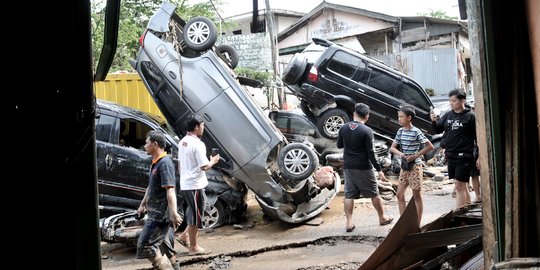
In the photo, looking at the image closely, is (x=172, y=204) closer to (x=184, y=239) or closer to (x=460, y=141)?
(x=184, y=239)

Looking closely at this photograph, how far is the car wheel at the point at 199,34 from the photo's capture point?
773 cm

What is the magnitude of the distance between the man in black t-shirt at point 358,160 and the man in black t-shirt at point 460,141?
36.7 inches

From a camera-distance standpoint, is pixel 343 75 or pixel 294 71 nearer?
pixel 294 71

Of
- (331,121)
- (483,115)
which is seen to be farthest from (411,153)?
(331,121)

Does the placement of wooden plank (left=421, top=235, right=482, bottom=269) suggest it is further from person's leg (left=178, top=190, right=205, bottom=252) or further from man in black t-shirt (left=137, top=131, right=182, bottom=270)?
person's leg (left=178, top=190, right=205, bottom=252)

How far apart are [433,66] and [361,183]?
14276mm

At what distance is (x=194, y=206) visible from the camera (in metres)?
6.17

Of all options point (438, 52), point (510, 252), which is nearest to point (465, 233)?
point (510, 252)

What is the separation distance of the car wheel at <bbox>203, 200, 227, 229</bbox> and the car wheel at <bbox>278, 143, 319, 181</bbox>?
1.09 meters

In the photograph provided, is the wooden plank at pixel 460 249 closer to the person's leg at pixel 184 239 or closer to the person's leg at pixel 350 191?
the person's leg at pixel 350 191

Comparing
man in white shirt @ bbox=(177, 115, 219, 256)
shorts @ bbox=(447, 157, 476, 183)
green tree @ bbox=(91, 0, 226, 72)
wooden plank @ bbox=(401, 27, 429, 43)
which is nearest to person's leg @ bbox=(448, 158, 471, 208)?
shorts @ bbox=(447, 157, 476, 183)

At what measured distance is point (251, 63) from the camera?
18719mm

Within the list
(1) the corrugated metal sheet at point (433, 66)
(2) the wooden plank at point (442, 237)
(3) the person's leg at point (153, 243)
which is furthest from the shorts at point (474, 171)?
(1) the corrugated metal sheet at point (433, 66)

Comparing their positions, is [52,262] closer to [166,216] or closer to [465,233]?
[465,233]
